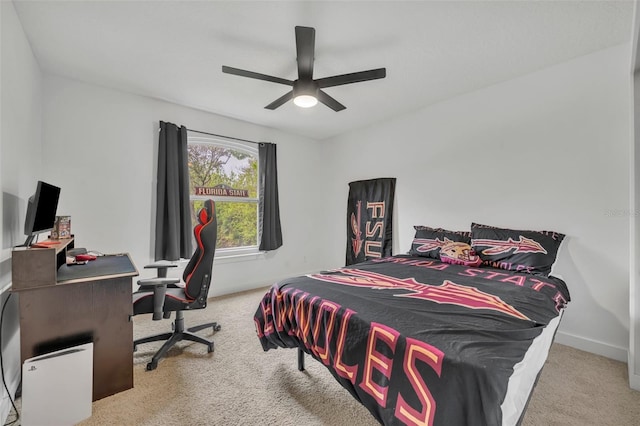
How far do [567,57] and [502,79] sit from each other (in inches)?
19.6

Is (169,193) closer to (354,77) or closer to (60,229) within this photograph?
(60,229)

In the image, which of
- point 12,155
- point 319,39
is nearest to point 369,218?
point 319,39

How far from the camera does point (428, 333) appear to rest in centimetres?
116

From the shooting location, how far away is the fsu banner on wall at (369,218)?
3.87m

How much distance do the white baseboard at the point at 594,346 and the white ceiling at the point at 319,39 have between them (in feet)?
8.13

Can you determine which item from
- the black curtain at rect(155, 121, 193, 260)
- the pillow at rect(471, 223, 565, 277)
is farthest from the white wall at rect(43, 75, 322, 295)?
the pillow at rect(471, 223, 565, 277)

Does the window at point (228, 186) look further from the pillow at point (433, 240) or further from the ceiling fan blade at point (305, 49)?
the pillow at point (433, 240)

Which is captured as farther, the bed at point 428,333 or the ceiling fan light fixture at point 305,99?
the ceiling fan light fixture at point 305,99

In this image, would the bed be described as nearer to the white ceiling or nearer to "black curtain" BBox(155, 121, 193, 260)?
the white ceiling

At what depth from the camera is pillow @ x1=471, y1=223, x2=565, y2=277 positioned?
2270mm

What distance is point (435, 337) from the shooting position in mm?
1124

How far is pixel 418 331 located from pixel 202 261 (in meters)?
1.72

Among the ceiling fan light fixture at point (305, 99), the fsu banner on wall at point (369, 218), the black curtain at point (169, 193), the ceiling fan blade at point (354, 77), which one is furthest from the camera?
the fsu banner on wall at point (369, 218)

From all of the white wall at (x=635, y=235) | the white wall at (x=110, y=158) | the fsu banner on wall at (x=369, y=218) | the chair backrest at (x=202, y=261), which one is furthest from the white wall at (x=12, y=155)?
the white wall at (x=635, y=235)
